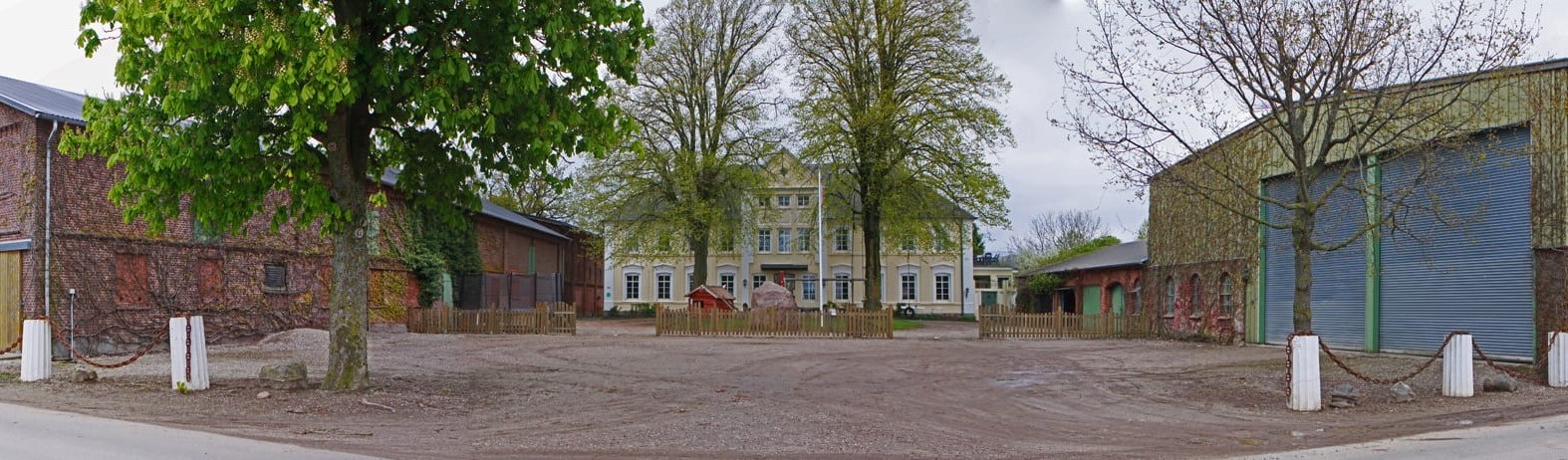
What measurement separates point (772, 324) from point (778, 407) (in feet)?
61.2

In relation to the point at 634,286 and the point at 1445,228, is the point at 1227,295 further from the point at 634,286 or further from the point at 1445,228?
the point at 634,286

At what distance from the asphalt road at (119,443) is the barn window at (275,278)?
51.4 feet

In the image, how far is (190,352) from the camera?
43.9 feet

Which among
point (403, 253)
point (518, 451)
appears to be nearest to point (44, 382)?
point (518, 451)

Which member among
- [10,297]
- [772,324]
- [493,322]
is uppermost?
[10,297]

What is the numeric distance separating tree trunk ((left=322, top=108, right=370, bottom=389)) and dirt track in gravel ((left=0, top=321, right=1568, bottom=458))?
392 mm

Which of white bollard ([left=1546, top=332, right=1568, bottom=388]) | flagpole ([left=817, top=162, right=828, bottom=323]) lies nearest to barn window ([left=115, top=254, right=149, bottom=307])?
flagpole ([left=817, top=162, right=828, bottom=323])

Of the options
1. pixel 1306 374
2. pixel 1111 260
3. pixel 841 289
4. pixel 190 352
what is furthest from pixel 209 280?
pixel 841 289

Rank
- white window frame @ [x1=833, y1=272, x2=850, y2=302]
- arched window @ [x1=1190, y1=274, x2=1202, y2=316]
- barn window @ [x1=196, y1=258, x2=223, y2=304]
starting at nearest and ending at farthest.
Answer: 1. barn window @ [x1=196, y1=258, x2=223, y2=304]
2. arched window @ [x1=1190, y1=274, x2=1202, y2=316]
3. white window frame @ [x1=833, y1=272, x2=850, y2=302]

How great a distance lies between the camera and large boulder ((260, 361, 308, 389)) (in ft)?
43.3

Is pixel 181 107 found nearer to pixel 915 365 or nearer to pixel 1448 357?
pixel 915 365

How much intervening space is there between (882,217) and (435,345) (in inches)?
786

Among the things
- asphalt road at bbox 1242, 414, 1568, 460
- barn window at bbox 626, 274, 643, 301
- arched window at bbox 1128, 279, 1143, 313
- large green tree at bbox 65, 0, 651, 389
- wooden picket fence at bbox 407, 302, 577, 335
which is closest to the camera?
asphalt road at bbox 1242, 414, 1568, 460

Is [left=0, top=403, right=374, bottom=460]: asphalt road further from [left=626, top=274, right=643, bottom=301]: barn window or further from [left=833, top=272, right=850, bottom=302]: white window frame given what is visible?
[left=833, top=272, right=850, bottom=302]: white window frame
